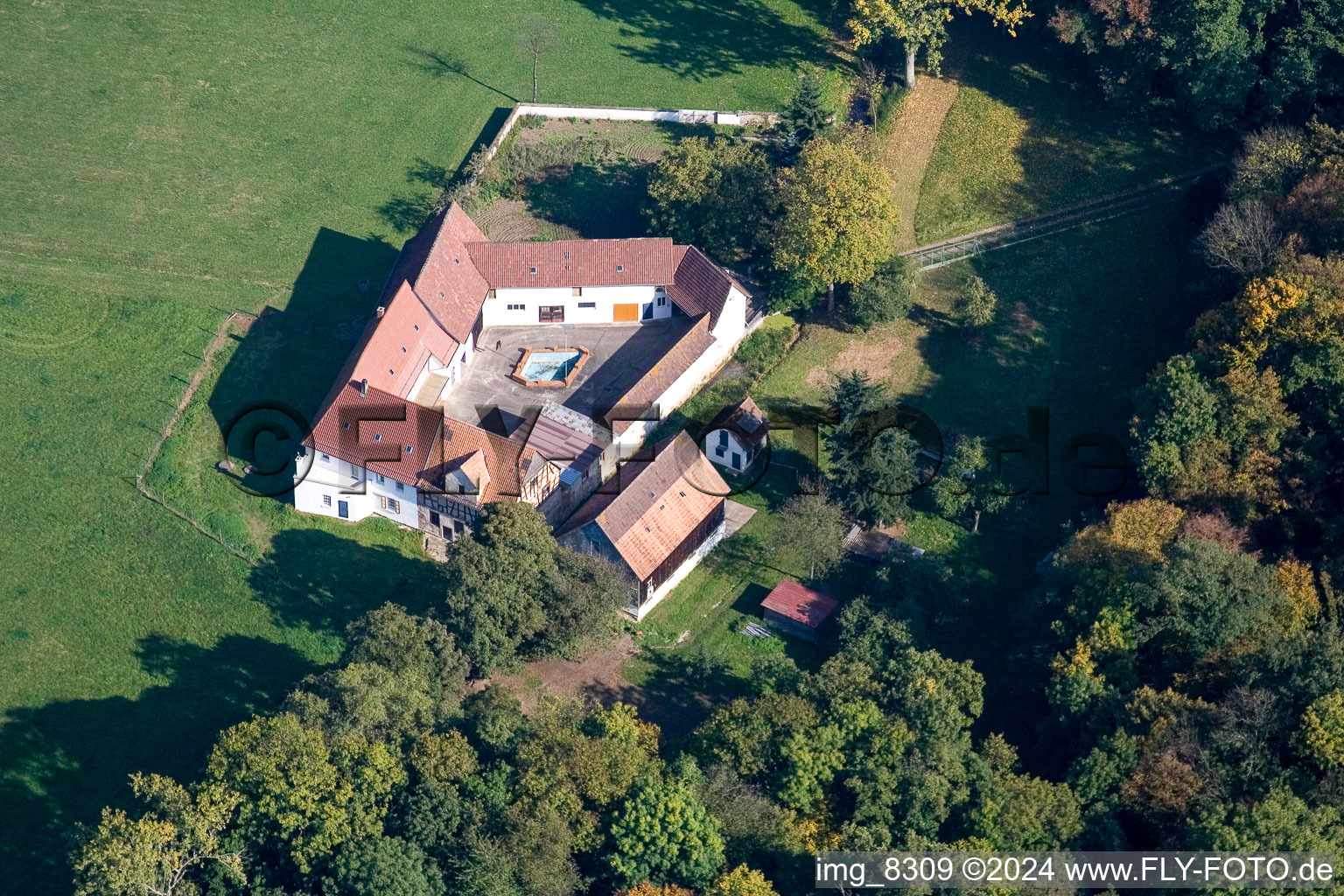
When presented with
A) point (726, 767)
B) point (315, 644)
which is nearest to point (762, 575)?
point (726, 767)

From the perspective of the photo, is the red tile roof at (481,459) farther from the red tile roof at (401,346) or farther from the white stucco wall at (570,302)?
the white stucco wall at (570,302)

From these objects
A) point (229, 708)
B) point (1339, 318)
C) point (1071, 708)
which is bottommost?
point (229, 708)

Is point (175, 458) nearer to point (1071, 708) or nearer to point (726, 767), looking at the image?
point (726, 767)

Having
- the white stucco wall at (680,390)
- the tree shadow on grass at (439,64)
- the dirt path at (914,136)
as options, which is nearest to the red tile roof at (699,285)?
the white stucco wall at (680,390)

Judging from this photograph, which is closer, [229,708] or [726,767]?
[726,767]

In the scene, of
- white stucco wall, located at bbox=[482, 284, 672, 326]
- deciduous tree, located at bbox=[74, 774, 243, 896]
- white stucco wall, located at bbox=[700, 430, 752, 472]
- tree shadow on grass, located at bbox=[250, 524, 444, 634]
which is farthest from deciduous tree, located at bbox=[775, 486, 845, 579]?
deciduous tree, located at bbox=[74, 774, 243, 896]

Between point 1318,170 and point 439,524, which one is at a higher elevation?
point 1318,170
